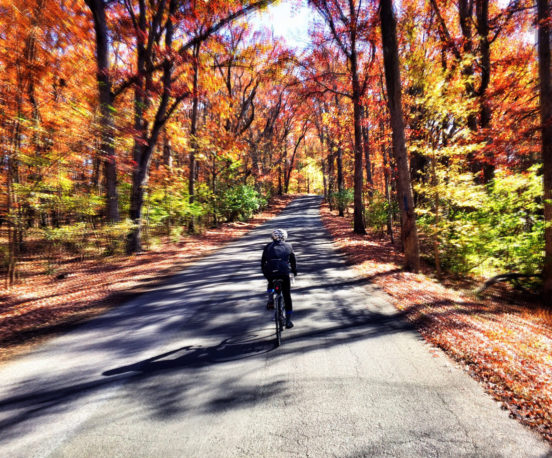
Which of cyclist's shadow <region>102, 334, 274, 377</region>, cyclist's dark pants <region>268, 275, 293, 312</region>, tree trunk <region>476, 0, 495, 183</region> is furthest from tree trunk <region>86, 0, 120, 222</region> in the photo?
tree trunk <region>476, 0, 495, 183</region>

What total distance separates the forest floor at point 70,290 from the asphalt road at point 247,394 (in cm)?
77

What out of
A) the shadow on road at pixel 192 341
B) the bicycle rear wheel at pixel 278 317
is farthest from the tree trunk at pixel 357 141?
the bicycle rear wheel at pixel 278 317

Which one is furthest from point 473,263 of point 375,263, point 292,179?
point 292,179

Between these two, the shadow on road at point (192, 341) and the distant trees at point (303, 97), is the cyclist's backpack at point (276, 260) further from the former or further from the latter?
the distant trees at point (303, 97)

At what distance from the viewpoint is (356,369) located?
3.50 meters

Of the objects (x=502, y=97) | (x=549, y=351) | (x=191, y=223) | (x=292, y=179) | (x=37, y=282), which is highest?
(x=292, y=179)

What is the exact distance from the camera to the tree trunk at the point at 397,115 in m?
8.09

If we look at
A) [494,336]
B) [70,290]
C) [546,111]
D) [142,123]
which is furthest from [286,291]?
[142,123]

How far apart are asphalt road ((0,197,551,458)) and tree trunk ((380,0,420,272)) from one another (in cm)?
435

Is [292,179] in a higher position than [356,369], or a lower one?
higher

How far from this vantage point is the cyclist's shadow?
364cm

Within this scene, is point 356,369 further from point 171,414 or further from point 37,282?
point 37,282

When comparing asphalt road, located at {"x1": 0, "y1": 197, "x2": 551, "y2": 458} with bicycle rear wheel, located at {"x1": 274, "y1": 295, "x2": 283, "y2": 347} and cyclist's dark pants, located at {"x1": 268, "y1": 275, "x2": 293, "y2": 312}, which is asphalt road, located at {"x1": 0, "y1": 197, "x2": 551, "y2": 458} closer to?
bicycle rear wheel, located at {"x1": 274, "y1": 295, "x2": 283, "y2": 347}

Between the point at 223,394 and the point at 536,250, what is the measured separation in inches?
382
